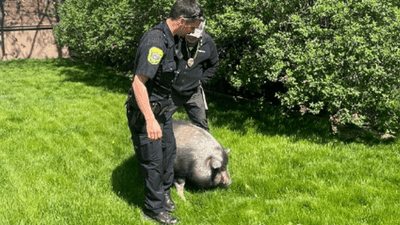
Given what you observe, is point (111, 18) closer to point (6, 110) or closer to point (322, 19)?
point (6, 110)

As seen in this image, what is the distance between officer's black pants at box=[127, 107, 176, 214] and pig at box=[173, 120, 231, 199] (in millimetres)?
479

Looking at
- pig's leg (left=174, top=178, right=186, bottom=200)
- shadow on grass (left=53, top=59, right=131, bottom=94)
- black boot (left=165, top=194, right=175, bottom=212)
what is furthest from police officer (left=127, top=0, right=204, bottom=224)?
shadow on grass (left=53, top=59, right=131, bottom=94)

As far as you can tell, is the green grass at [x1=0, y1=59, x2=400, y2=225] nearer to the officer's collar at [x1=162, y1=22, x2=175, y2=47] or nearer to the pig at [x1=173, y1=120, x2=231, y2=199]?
the pig at [x1=173, y1=120, x2=231, y2=199]

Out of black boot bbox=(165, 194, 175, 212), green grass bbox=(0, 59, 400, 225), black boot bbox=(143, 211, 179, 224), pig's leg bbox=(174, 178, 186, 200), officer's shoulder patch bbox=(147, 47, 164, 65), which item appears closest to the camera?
officer's shoulder patch bbox=(147, 47, 164, 65)

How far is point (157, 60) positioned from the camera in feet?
11.2

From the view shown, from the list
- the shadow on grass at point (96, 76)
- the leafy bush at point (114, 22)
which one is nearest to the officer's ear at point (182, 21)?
the leafy bush at point (114, 22)

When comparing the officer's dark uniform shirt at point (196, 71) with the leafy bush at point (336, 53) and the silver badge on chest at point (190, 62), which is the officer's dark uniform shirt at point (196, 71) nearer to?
the silver badge on chest at point (190, 62)

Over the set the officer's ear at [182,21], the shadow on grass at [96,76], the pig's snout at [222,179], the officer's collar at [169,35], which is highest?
the officer's ear at [182,21]

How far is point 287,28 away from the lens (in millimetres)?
7594

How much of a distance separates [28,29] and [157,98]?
1917cm

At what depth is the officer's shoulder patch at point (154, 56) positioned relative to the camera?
3.40 meters

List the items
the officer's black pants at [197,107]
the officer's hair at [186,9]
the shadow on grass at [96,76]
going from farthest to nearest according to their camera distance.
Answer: the shadow on grass at [96,76] < the officer's black pants at [197,107] < the officer's hair at [186,9]

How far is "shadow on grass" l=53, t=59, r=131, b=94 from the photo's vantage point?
39.8 ft

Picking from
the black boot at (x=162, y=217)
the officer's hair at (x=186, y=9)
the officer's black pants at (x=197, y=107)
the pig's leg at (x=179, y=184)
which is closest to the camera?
the officer's hair at (x=186, y=9)
